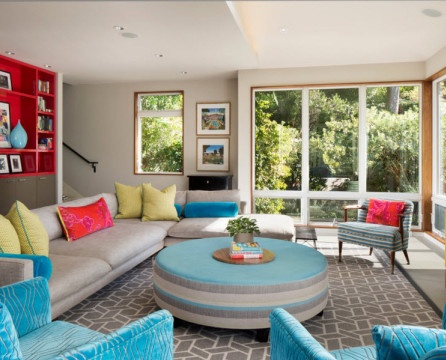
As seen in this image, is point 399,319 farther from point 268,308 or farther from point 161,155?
point 161,155

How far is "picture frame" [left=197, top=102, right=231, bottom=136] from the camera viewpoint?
6.97 meters

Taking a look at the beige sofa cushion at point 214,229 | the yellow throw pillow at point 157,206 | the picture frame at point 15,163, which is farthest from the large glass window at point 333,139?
the picture frame at point 15,163

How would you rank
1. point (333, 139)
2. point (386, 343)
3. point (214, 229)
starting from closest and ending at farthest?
1. point (386, 343)
2. point (214, 229)
3. point (333, 139)

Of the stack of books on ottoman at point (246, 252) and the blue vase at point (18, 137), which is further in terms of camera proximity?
the blue vase at point (18, 137)

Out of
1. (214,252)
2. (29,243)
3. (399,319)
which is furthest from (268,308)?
(29,243)

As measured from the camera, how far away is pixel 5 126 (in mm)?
5738

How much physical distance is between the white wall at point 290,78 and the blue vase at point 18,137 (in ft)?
10.8

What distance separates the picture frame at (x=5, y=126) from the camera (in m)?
5.66

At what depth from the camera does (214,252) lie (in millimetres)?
3275

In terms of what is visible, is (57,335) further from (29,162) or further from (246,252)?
(29,162)

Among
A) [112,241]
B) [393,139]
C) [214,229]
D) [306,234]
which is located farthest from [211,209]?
[393,139]

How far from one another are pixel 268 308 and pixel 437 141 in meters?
4.58

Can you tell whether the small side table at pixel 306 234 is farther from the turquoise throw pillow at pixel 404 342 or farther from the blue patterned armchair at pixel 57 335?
the turquoise throw pillow at pixel 404 342

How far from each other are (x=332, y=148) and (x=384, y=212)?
189 cm
